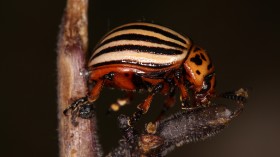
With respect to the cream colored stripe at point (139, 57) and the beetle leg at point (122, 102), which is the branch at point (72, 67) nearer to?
the cream colored stripe at point (139, 57)

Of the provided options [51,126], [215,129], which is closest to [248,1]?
[51,126]

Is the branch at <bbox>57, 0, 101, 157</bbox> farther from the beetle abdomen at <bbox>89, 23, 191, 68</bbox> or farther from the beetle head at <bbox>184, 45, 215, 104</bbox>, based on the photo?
the beetle head at <bbox>184, 45, 215, 104</bbox>

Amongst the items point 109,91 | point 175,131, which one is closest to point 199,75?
point 175,131

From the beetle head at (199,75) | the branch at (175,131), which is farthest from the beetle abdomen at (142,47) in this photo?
the branch at (175,131)

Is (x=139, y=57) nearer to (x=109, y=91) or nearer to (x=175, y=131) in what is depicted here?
(x=175, y=131)

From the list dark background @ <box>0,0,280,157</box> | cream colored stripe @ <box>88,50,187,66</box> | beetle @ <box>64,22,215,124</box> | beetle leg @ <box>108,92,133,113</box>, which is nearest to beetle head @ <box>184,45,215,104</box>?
beetle @ <box>64,22,215,124</box>

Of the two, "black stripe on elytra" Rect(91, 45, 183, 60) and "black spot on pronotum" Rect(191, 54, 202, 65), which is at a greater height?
"black stripe on elytra" Rect(91, 45, 183, 60)

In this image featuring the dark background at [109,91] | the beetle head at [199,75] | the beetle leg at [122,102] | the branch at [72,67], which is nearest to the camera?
the branch at [72,67]
